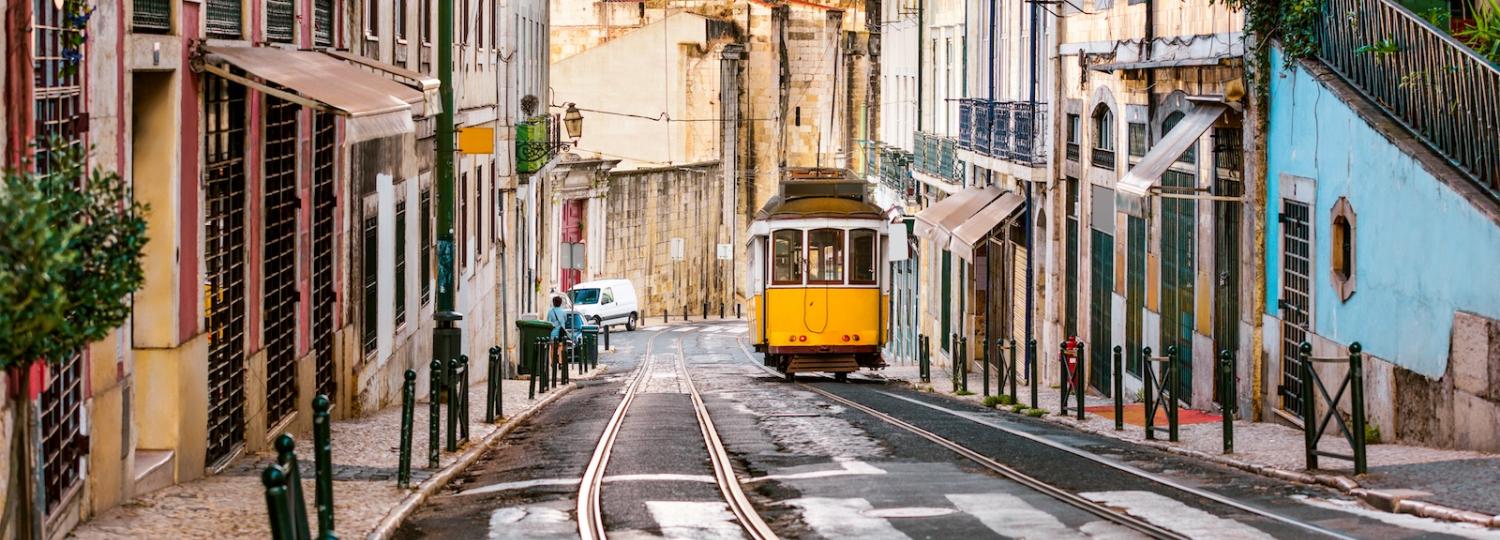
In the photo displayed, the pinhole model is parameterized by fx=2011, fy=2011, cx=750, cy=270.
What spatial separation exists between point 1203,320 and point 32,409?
14095mm

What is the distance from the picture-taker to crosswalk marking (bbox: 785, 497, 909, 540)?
10531mm

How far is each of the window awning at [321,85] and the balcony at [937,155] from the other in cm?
2222

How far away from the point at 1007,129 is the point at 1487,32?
16.1 meters

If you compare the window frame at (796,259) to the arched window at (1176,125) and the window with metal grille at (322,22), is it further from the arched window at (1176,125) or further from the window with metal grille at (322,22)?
the window with metal grille at (322,22)

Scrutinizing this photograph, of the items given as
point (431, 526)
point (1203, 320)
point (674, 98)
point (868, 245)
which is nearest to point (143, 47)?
point (431, 526)

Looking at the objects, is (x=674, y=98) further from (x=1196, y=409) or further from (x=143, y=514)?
(x=143, y=514)

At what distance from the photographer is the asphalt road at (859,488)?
10.7 metres

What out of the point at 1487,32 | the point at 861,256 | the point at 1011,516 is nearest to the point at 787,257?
the point at 861,256

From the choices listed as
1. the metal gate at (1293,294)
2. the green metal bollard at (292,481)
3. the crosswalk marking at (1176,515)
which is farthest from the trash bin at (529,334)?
the green metal bollard at (292,481)

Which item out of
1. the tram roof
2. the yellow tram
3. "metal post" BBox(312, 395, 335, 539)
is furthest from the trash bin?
"metal post" BBox(312, 395, 335, 539)

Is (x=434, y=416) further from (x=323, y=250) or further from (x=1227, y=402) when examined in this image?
(x=1227, y=402)

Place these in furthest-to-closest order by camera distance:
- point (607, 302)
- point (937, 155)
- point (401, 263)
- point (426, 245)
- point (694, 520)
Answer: point (607, 302) → point (937, 155) → point (426, 245) → point (401, 263) → point (694, 520)

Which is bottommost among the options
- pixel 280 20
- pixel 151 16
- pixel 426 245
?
pixel 426 245

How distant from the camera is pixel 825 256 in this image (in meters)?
30.6
